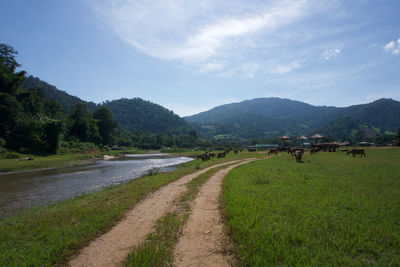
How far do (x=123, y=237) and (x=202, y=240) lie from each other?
83.1 inches

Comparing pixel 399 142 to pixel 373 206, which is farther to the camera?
pixel 399 142

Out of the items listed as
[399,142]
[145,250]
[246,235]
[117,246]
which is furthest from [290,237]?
[399,142]

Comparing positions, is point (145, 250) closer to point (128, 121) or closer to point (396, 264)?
point (396, 264)

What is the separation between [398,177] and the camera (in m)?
11.4

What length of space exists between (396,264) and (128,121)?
689 ft

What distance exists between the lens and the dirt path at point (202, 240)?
4012mm

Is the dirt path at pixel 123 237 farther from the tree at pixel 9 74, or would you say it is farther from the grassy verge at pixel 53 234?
the tree at pixel 9 74

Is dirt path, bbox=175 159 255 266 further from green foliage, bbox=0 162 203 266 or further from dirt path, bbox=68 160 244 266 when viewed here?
green foliage, bbox=0 162 203 266

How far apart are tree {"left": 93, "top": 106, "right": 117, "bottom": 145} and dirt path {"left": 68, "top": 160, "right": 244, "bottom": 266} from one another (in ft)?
293

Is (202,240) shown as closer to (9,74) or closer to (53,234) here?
(53,234)

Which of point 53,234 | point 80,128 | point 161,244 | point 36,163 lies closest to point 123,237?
point 161,244

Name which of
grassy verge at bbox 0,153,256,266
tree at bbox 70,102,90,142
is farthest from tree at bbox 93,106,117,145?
grassy verge at bbox 0,153,256,266

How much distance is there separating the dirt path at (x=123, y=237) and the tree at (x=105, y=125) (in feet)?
293

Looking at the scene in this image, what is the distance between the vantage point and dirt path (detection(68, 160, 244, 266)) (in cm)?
423
